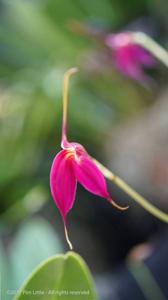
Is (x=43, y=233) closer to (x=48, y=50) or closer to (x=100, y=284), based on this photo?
(x=100, y=284)

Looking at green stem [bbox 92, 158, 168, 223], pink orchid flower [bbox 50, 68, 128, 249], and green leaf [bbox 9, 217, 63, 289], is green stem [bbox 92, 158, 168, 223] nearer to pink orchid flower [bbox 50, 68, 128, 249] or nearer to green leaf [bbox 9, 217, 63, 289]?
pink orchid flower [bbox 50, 68, 128, 249]

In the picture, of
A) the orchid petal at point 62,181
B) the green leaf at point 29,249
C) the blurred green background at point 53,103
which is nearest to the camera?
the orchid petal at point 62,181

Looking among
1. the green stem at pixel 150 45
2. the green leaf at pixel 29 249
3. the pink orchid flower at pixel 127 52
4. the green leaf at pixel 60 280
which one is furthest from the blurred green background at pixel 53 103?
the green leaf at pixel 60 280

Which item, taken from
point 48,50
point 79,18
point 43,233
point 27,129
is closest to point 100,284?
point 43,233

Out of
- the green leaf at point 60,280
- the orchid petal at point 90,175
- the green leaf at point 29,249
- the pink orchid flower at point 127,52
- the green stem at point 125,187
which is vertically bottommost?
the green leaf at point 29,249

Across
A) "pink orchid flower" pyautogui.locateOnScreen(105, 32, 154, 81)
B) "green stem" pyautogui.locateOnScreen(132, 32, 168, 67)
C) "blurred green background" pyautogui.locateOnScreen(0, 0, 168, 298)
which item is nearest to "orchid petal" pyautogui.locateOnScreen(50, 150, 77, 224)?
"green stem" pyautogui.locateOnScreen(132, 32, 168, 67)

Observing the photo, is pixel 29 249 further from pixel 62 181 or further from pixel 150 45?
pixel 62 181

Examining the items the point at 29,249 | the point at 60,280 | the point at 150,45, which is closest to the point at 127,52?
the point at 150,45

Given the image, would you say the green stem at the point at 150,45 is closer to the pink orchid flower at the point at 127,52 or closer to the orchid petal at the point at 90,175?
the pink orchid flower at the point at 127,52

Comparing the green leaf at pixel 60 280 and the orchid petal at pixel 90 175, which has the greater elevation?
the orchid petal at pixel 90 175
